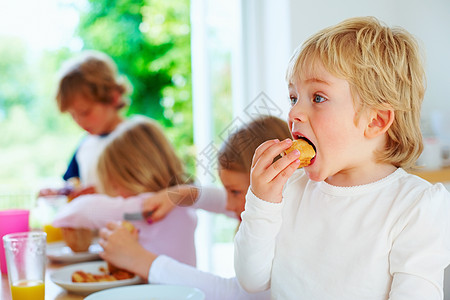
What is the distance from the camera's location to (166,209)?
164cm

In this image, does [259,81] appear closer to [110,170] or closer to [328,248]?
[110,170]

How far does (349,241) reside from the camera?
2.92 ft

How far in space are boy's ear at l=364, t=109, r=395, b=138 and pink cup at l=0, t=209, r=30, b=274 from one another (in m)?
0.93

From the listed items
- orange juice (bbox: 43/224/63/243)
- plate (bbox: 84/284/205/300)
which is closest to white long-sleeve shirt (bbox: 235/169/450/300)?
A: plate (bbox: 84/284/205/300)

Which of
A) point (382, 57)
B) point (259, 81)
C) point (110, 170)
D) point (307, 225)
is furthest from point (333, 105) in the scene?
point (259, 81)

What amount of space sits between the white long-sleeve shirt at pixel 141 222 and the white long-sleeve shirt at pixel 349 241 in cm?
66

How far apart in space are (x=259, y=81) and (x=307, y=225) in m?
1.66

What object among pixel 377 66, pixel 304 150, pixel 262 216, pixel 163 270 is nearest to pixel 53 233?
pixel 163 270

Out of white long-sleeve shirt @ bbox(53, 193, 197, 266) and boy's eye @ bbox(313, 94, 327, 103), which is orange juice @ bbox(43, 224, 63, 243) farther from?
boy's eye @ bbox(313, 94, 327, 103)

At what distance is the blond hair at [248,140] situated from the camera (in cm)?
130

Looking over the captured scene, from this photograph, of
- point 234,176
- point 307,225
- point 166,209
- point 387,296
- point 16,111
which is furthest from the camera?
point 16,111

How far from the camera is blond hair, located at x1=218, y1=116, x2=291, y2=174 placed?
4.28ft

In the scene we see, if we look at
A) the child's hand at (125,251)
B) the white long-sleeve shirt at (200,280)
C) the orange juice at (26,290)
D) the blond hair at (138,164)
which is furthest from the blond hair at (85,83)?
the orange juice at (26,290)

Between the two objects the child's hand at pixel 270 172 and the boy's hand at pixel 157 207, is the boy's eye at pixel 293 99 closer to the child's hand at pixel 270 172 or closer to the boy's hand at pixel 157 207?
the child's hand at pixel 270 172
